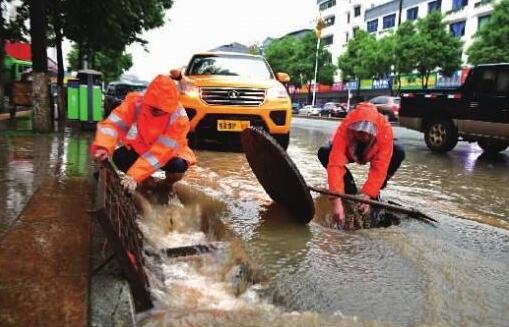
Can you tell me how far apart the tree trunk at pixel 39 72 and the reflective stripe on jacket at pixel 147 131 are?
646 cm

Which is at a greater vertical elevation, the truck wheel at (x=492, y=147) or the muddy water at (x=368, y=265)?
the truck wheel at (x=492, y=147)

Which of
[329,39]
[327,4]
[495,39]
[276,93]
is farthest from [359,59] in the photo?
[276,93]

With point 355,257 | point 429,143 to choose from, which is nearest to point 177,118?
point 355,257

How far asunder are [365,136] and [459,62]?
30.3 meters

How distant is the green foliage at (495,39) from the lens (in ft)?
80.5

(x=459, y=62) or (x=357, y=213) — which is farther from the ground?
(x=459, y=62)

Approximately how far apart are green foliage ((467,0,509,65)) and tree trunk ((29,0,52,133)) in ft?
71.0

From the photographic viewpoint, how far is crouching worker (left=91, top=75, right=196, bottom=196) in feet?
12.2

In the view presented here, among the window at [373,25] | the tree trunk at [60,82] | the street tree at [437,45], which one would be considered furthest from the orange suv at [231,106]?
the window at [373,25]

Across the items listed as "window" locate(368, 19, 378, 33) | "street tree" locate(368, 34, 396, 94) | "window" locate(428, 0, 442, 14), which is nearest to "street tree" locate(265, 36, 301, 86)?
"window" locate(368, 19, 378, 33)

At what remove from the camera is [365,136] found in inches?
160

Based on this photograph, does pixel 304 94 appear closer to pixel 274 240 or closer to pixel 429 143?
pixel 429 143

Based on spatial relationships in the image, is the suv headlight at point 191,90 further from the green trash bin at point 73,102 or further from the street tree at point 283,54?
the street tree at point 283,54

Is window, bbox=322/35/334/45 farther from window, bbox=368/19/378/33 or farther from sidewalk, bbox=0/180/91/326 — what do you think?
sidewalk, bbox=0/180/91/326
